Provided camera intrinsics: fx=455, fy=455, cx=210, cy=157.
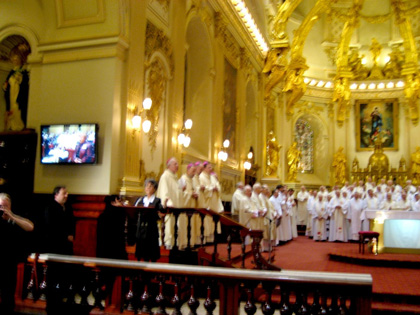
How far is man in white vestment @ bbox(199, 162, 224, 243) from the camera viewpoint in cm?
1066

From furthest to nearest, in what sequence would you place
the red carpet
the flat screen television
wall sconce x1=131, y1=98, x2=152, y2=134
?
wall sconce x1=131, y1=98, x2=152, y2=134 < the flat screen television < the red carpet

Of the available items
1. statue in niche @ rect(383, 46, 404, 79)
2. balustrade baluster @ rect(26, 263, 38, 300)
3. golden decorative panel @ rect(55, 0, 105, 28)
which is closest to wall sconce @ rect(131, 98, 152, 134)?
golden decorative panel @ rect(55, 0, 105, 28)

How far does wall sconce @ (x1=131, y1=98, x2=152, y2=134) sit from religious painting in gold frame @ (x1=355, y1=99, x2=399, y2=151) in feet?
65.7

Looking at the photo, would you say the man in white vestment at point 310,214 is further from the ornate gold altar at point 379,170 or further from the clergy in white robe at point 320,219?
the ornate gold altar at point 379,170

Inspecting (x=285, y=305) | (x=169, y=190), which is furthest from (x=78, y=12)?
(x=285, y=305)

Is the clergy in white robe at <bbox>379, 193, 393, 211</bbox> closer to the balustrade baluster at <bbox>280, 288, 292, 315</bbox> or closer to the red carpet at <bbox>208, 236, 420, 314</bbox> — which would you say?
the red carpet at <bbox>208, 236, 420, 314</bbox>

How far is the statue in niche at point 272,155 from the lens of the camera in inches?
864

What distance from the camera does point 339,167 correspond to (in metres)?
26.4

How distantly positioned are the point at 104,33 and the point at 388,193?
38.1 feet

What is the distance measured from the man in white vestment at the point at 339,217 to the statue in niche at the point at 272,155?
5458 millimetres

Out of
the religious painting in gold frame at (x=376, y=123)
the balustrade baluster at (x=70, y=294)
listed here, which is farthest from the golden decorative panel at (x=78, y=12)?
the religious painting in gold frame at (x=376, y=123)

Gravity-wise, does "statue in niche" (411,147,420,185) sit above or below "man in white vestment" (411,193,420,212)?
above

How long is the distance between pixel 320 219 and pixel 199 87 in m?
6.85

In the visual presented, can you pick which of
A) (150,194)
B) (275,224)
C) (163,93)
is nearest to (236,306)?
(150,194)
